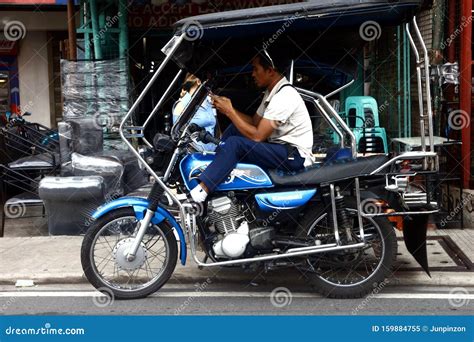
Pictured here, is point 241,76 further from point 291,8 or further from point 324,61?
point 291,8

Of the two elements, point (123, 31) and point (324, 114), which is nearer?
point (324, 114)

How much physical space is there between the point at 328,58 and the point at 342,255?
1.89m

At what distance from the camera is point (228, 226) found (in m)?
5.39

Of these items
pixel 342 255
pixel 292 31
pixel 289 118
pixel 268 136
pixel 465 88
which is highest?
pixel 292 31

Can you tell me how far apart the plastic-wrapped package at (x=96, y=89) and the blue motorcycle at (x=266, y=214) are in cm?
446

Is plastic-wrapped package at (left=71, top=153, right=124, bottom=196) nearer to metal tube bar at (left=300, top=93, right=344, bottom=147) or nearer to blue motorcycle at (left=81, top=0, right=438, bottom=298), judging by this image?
blue motorcycle at (left=81, top=0, right=438, bottom=298)

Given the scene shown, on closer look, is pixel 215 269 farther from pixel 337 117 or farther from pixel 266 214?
pixel 337 117

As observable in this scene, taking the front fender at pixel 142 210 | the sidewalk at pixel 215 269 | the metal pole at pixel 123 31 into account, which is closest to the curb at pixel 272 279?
the sidewalk at pixel 215 269

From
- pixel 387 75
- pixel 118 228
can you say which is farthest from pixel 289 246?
→ pixel 387 75

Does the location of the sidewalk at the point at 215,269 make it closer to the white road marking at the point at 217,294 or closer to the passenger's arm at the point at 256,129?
the white road marking at the point at 217,294

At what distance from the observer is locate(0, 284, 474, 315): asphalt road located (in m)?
5.25

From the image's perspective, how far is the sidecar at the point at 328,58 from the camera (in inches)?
203

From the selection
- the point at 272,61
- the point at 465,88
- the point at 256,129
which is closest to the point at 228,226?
the point at 256,129

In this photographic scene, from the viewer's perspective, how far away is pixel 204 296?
5.68m
